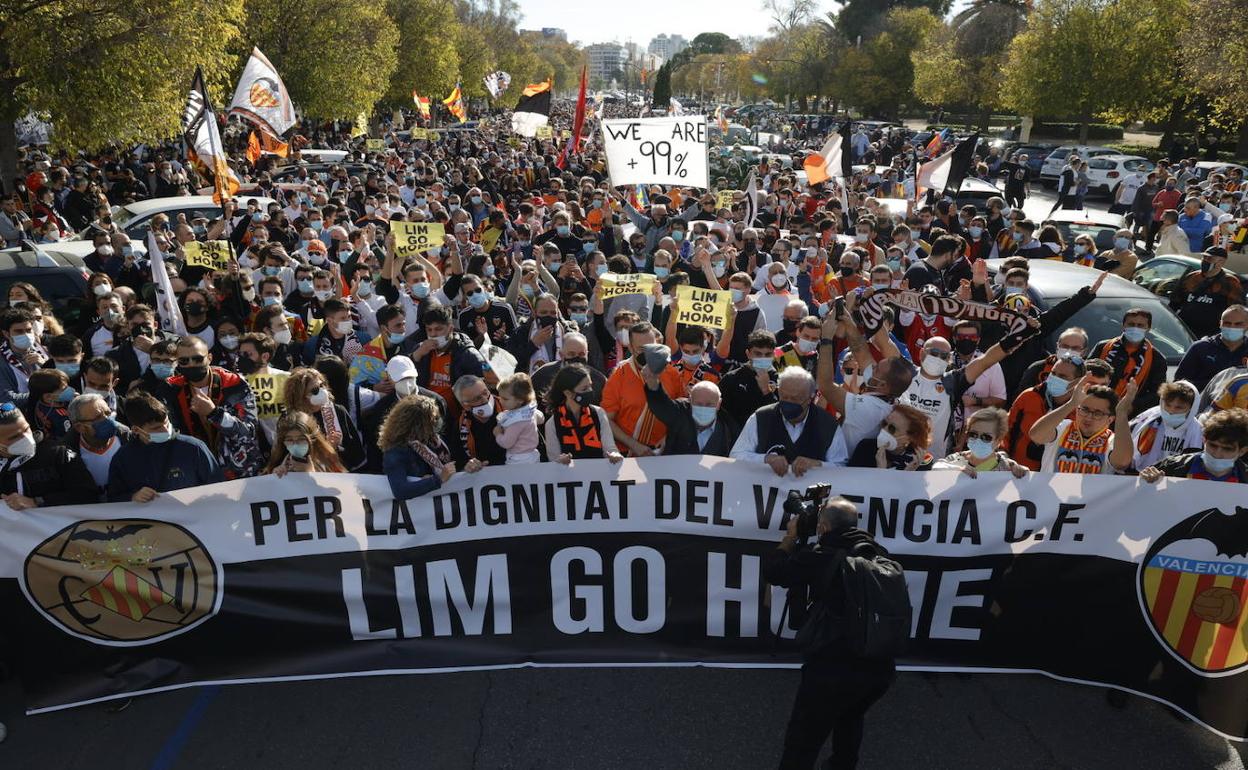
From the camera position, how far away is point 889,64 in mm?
60094

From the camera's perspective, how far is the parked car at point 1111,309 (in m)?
8.02

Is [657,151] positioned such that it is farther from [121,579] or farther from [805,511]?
[121,579]

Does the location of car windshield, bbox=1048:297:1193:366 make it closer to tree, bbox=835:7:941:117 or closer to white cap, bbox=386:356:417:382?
white cap, bbox=386:356:417:382

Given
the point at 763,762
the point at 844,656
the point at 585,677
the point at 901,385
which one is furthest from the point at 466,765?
the point at 901,385

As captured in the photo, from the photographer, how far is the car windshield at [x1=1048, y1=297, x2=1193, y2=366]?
17.2ft

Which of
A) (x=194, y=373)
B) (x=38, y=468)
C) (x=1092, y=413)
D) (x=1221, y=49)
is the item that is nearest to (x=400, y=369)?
(x=194, y=373)

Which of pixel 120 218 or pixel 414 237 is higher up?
pixel 414 237

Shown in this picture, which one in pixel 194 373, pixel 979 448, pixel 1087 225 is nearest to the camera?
pixel 979 448

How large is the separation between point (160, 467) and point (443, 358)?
7.24 ft

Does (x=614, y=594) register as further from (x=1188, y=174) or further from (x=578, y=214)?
(x=1188, y=174)

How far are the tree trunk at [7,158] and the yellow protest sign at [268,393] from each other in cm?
1339

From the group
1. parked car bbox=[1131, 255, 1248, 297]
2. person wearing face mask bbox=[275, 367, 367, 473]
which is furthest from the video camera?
parked car bbox=[1131, 255, 1248, 297]

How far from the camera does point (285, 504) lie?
462 cm

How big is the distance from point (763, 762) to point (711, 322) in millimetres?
3594
